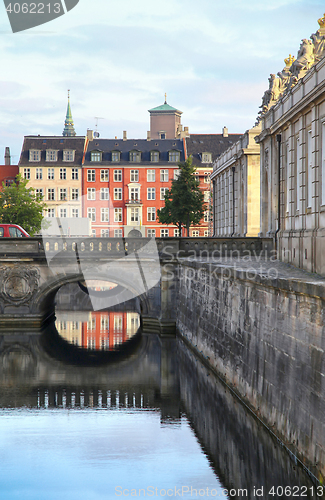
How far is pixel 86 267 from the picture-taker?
31.4 meters

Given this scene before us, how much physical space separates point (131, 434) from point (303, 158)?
37.0 feet

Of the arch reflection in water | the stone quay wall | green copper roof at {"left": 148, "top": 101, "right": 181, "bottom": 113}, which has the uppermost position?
green copper roof at {"left": 148, "top": 101, "right": 181, "bottom": 113}

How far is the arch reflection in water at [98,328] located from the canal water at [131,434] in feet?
9.49

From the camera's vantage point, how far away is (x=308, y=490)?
1050cm

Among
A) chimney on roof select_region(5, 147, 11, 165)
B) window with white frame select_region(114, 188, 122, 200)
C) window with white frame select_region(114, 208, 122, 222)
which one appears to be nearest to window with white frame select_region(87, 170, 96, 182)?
window with white frame select_region(114, 188, 122, 200)

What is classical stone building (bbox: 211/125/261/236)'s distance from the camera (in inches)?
1446

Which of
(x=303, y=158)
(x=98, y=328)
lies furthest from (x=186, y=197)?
(x=303, y=158)

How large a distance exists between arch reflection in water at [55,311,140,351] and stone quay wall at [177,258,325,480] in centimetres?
933

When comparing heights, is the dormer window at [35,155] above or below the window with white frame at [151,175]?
above

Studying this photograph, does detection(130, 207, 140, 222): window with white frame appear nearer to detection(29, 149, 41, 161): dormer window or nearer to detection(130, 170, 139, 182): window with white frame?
detection(130, 170, 139, 182): window with white frame

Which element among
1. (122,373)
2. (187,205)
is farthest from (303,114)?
(187,205)

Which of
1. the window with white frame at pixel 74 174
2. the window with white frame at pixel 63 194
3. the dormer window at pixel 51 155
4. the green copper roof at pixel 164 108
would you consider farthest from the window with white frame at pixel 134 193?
the green copper roof at pixel 164 108

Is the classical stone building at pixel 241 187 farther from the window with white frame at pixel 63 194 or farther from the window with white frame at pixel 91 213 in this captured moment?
the window with white frame at pixel 63 194

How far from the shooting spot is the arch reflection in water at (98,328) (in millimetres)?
29188
